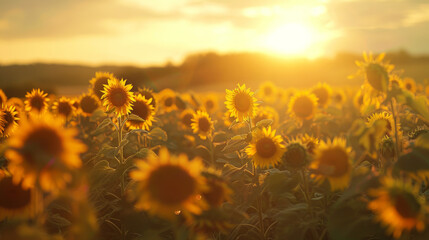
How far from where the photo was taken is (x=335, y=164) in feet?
7.17

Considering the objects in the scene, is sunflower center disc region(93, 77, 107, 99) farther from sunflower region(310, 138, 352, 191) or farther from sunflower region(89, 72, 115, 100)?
sunflower region(310, 138, 352, 191)

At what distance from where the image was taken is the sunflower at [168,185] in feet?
5.55

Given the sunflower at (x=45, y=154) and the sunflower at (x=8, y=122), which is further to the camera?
the sunflower at (x=8, y=122)

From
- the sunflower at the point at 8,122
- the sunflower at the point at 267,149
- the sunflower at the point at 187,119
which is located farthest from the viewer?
A: the sunflower at the point at 187,119

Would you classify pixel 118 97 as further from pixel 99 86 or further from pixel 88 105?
pixel 88 105

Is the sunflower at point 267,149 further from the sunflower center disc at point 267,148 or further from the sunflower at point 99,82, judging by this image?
the sunflower at point 99,82

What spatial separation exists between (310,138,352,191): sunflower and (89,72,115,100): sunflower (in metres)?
3.05

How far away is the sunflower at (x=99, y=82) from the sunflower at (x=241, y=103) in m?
1.62

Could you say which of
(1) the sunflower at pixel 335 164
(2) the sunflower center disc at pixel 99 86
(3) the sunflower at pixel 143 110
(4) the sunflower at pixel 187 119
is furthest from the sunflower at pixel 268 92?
(1) the sunflower at pixel 335 164

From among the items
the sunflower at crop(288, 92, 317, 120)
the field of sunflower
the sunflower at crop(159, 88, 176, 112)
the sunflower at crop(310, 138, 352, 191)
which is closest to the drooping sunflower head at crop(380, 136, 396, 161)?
the field of sunflower

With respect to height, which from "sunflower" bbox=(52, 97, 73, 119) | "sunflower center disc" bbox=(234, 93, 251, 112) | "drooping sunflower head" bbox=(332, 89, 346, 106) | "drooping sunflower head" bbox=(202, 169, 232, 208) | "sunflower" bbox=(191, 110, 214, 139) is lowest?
"drooping sunflower head" bbox=(202, 169, 232, 208)

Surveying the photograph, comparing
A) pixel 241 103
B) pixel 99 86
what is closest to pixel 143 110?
pixel 99 86

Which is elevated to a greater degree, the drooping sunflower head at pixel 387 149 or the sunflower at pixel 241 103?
the sunflower at pixel 241 103

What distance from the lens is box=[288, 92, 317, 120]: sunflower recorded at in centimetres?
573
